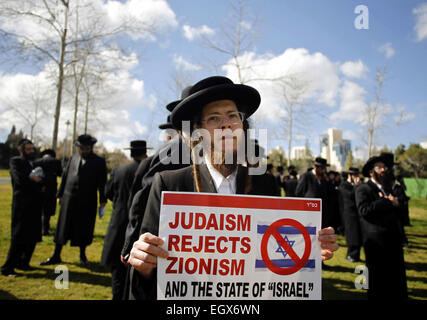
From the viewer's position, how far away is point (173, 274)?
132 cm

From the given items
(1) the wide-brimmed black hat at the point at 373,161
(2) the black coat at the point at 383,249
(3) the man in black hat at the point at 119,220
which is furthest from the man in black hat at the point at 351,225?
(3) the man in black hat at the point at 119,220

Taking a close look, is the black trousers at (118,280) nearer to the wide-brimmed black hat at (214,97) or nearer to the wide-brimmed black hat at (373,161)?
the wide-brimmed black hat at (214,97)

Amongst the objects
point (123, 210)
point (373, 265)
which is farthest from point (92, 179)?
point (373, 265)

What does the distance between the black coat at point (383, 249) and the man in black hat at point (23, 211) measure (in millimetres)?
5896

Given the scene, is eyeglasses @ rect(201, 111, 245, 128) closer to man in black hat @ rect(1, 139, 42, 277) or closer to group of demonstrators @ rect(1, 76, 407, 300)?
group of demonstrators @ rect(1, 76, 407, 300)

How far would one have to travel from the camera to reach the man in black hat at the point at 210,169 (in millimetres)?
1441

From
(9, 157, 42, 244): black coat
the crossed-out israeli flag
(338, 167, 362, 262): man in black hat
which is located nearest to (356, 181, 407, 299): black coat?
(338, 167, 362, 262): man in black hat

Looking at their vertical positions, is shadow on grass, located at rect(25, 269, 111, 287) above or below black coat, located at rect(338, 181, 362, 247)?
below

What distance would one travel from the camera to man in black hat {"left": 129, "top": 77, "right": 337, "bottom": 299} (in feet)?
4.73

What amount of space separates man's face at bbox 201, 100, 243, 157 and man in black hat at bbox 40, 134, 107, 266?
462 centimetres
